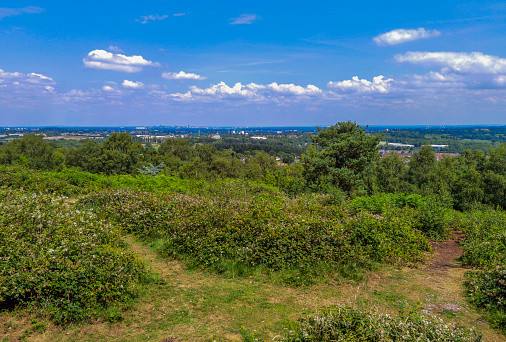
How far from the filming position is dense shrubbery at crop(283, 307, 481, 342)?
3.98 m

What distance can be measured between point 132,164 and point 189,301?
50291 mm

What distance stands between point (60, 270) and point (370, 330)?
A: 477cm

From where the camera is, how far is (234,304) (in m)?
5.63

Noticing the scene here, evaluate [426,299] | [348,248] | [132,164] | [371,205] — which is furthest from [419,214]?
[132,164]

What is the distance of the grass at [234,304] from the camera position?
4.61 m

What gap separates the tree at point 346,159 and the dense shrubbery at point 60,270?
19.1 m

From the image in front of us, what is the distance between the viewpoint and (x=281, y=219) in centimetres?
797

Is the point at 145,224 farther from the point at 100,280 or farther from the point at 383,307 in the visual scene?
the point at 383,307

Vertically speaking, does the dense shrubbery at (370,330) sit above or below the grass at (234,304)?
above

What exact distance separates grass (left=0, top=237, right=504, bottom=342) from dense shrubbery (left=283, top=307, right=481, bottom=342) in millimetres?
435

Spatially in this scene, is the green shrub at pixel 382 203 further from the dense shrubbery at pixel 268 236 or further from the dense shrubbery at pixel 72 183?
the dense shrubbery at pixel 72 183

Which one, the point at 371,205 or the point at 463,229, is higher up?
the point at 371,205

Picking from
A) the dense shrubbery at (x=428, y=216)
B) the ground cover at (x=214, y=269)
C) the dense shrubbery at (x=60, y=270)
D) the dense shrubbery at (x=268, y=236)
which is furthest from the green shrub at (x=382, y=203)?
the dense shrubbery at (x=60, y=270)

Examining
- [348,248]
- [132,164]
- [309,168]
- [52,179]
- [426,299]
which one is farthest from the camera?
[132,164]
